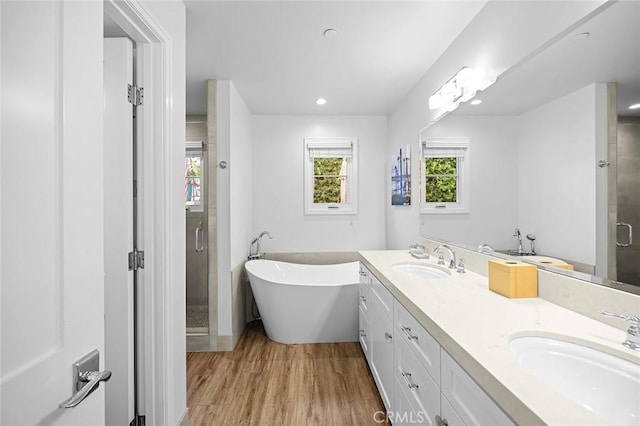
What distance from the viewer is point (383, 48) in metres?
2.31

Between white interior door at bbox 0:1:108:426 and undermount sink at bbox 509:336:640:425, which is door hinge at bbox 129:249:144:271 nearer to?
white interior door at bbox 0:1:108:426

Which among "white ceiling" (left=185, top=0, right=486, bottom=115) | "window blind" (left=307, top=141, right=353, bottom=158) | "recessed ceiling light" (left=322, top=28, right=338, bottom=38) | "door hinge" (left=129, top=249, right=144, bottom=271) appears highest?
"white ceiling" (left=185, top=0, right=486, bottom=115)

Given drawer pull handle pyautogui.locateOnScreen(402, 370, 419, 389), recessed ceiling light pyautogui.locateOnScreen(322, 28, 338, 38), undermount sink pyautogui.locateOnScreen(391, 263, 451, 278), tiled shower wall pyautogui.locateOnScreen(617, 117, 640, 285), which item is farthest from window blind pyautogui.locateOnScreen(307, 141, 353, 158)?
tiled shower wall pyautogui.locateOnScreen(617, 117, 640, 285)

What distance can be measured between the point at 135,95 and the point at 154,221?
63 cm

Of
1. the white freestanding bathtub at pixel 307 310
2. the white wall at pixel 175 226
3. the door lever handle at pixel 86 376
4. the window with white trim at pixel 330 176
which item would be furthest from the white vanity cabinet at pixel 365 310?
the door lever handle at pixel 86 376

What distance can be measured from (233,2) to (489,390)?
86.1 inches

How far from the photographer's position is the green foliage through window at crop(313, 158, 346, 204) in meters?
4.06

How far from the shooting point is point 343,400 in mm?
2143

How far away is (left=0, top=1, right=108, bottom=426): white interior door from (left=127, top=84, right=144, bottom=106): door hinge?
28.5 inches

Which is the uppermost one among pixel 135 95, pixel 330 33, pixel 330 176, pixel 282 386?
pixel 330 33

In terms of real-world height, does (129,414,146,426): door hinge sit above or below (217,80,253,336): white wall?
below

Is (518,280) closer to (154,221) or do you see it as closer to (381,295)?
(381,295)

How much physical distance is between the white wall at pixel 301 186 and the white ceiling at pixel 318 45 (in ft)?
2.02

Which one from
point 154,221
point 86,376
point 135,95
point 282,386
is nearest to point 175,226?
point 154,221
